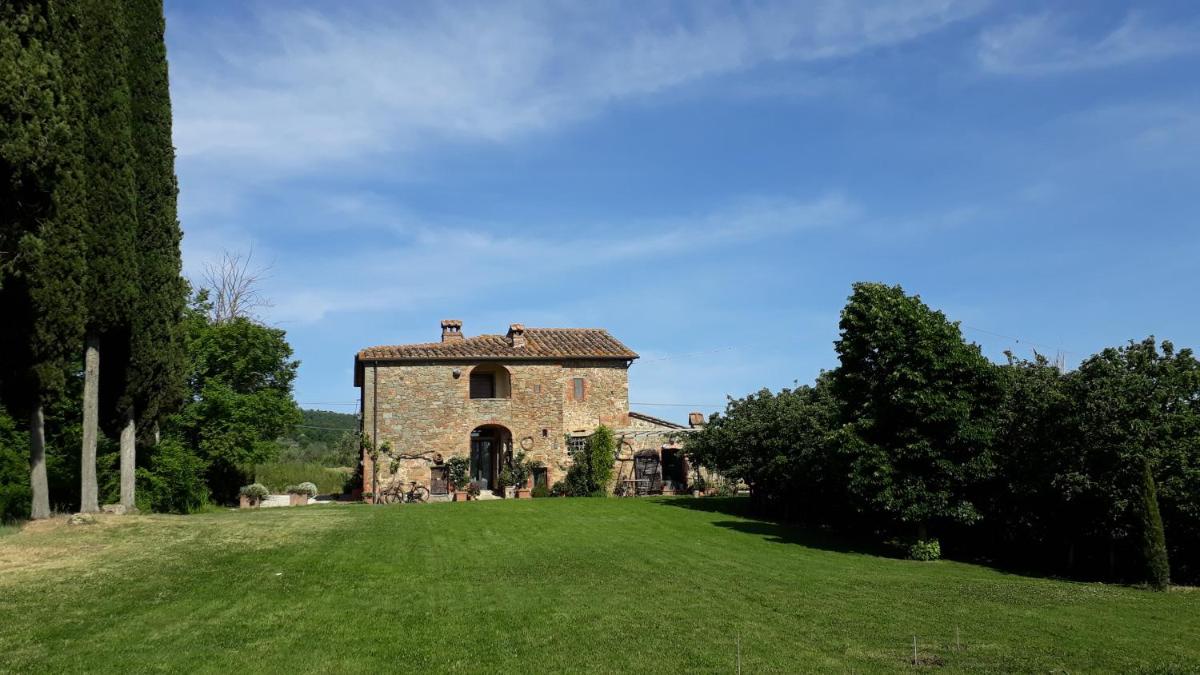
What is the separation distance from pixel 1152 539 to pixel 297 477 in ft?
110

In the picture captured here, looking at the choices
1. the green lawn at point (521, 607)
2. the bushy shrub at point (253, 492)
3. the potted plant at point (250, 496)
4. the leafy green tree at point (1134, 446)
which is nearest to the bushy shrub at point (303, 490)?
the bushy shrub at point (253, 492)

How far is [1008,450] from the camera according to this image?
19516mm

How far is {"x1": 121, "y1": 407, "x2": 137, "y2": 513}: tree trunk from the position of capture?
20.6 m

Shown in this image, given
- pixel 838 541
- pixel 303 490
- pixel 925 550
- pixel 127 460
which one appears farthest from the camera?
pixel 303 490

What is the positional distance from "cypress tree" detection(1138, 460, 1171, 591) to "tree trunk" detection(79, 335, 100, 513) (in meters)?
20.3

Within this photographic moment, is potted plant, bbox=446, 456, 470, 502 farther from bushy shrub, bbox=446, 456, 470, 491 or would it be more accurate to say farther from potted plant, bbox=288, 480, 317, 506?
potted plant, bbox=288, 480, 317, 506

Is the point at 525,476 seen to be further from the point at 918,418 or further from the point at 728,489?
the point at 918,418

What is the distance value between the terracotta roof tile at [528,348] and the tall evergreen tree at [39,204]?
61.7 ft

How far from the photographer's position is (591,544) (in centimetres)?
1925

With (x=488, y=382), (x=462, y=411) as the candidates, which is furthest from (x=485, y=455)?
(x=462, y=411)

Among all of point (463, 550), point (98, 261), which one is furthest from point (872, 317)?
point (98, 261)

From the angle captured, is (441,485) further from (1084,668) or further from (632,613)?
(1084,668)

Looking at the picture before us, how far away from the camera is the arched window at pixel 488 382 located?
37844mm

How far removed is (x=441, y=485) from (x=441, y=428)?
224 centimetres
